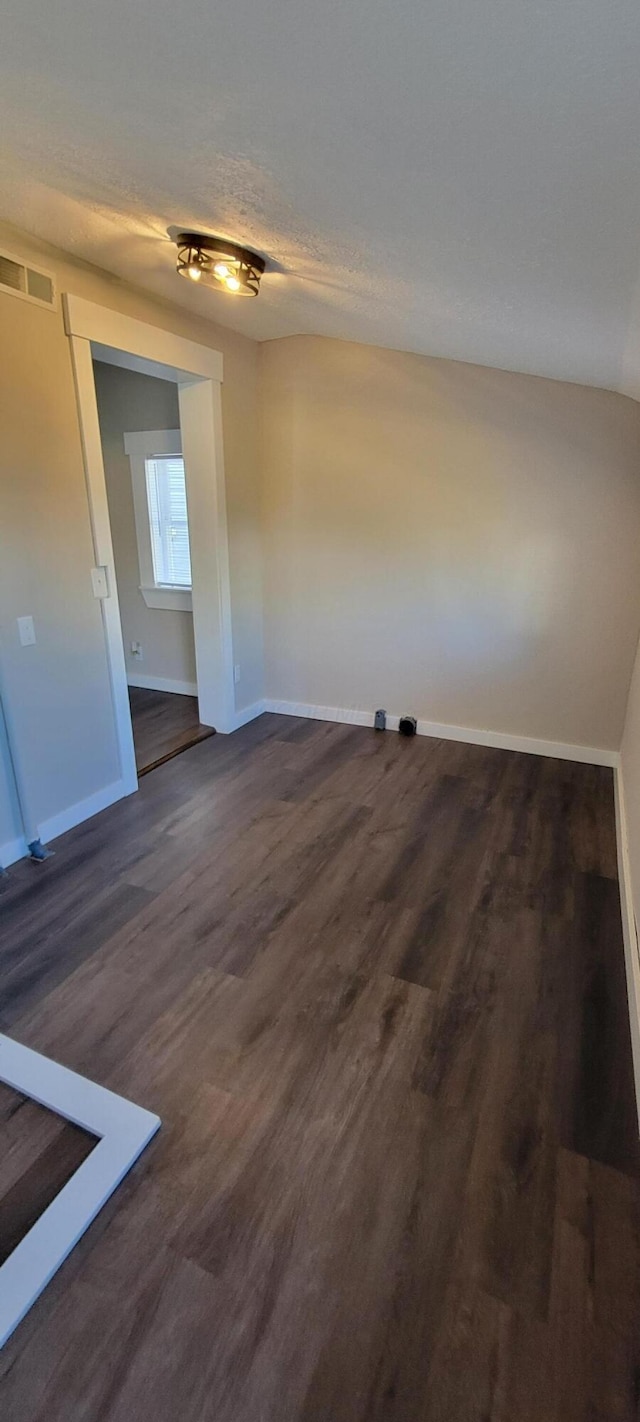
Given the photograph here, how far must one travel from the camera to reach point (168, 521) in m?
4.56

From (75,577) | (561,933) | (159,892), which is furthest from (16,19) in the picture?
(561,933)

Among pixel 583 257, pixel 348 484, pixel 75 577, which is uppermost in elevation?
pixel 583 257

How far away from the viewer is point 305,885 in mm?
2514

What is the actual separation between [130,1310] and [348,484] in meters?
3.77

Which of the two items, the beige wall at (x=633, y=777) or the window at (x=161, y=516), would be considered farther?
the window at (x=161, y=516)

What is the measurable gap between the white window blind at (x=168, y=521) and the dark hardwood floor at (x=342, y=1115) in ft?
7.67

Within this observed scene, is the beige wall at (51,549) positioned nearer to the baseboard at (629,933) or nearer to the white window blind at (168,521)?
the white window blind at (168,521)

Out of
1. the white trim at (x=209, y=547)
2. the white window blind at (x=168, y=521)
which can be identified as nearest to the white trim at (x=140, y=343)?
the white trim at (x=209, y=547)

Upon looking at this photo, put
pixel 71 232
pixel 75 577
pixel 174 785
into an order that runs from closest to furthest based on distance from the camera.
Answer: pixel 71 232 < pixel 75 577 < pixel 174 785

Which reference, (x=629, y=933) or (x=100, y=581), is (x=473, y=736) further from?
(x=100, y=581)

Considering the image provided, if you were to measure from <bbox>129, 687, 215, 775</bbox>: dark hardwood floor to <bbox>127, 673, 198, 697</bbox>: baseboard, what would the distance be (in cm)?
3

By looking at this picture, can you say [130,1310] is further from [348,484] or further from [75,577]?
[348,484]

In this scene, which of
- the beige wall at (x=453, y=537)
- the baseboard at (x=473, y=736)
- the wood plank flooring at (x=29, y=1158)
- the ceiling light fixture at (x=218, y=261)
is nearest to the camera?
the wood plank flooring at (x=29, y=1158)

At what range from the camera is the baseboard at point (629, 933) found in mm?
1761
